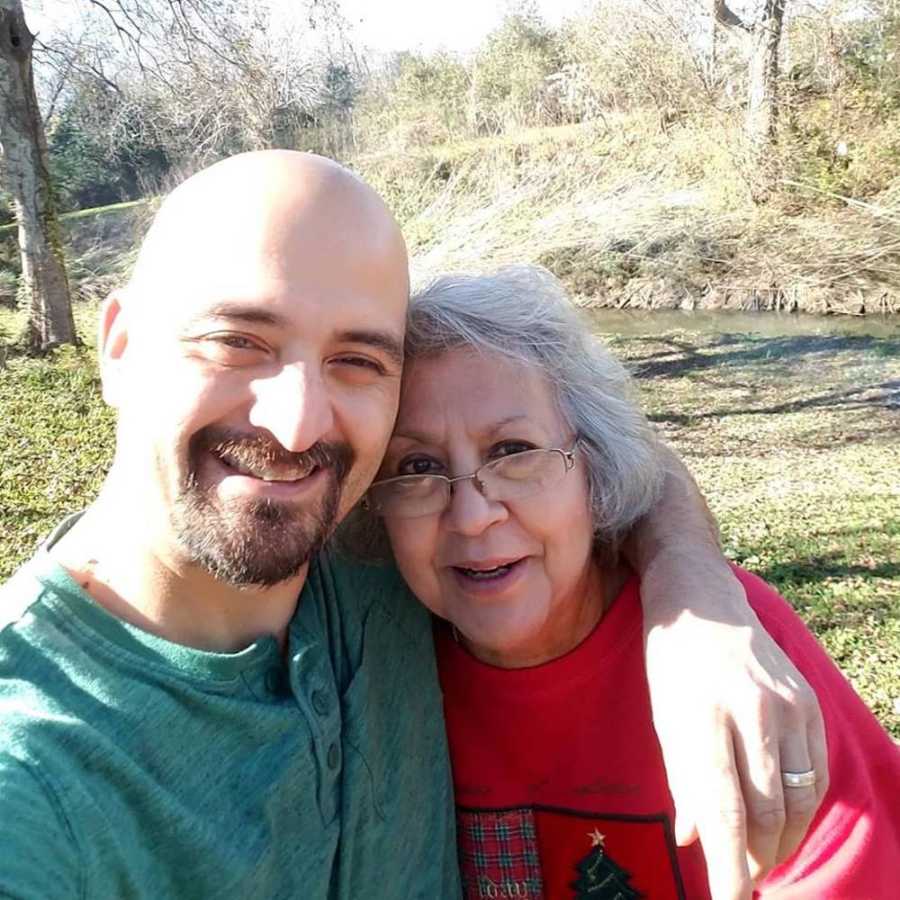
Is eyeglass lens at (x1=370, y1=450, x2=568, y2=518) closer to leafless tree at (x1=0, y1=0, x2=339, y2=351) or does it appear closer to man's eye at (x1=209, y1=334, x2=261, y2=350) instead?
man's eye at (x1=209, y1=334, x2=261, y2=350)

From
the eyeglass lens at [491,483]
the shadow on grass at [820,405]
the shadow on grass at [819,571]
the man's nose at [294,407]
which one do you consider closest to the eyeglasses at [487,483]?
the eyeglass lens at [491,483]

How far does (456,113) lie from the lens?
74.9 feet

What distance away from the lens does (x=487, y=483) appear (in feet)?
5.59

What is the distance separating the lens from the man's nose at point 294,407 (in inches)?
54.3

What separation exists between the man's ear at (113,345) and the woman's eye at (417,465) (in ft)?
1.70

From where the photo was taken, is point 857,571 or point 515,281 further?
point 857,571

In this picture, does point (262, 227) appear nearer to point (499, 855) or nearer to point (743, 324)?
point (499, 855)

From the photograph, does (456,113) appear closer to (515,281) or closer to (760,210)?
(760,210)

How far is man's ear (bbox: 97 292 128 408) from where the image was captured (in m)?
1.56

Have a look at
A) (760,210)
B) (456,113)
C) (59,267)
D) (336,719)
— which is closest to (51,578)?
(336,719)

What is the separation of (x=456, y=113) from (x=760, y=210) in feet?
26.9

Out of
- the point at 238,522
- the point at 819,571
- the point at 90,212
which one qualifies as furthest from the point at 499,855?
the point at 90,212

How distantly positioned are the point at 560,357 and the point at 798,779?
34.9 inches

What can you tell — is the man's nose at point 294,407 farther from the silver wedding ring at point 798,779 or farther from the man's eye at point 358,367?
the silver wedding ring at point 798,779
